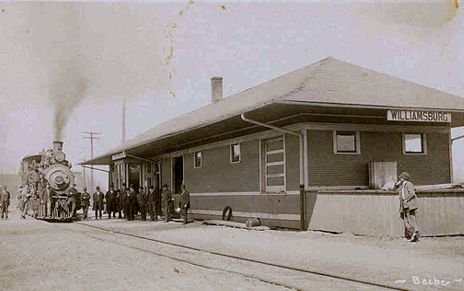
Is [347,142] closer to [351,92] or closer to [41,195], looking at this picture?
[351,92]

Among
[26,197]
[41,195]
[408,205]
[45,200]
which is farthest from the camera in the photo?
[26,197]

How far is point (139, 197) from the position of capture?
23.7m

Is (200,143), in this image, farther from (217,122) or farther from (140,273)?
(140,273)

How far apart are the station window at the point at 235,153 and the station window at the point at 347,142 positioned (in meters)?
4.15

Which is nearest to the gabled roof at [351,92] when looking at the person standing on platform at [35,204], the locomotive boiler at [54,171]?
the locomotive boiler at [54,171]

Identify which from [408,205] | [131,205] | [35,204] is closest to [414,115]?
[408,205]

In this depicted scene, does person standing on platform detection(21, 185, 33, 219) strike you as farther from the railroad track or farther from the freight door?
the railroad track

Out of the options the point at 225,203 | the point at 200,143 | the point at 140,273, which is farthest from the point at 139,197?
the point at 140,273

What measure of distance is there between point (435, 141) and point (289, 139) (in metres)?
4.50

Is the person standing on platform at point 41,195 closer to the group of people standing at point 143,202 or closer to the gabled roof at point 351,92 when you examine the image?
the group of people standing at point 143,202

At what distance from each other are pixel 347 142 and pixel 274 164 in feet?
7.47

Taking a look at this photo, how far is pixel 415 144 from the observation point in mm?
16281

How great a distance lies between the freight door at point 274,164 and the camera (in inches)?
625

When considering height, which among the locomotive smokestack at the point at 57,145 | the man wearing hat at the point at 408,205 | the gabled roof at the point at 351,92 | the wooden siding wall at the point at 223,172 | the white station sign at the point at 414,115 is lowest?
Answer: the man wearing hat at the point at 408,205
